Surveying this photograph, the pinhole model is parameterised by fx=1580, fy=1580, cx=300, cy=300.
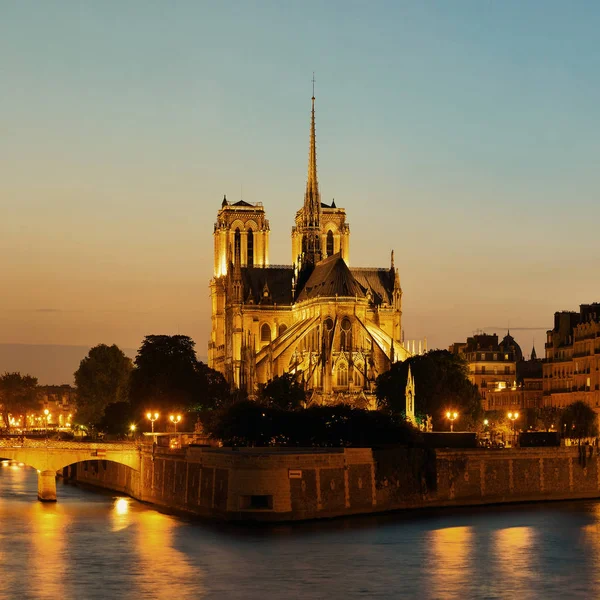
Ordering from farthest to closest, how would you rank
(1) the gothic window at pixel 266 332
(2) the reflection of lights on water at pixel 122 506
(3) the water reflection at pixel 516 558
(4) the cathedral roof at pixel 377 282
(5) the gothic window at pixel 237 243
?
(5) the gothic window at pixel 237 243 → (4) the cathedral roof at pixel 377 282 → (1) the gothic window at pixel 266 332 → (2) the reflection of lights on water at pixel 122 506 → (3) the water reflection at pixel 516 558

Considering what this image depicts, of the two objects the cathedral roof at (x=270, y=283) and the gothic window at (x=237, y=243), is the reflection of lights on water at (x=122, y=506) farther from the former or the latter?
the gothic window at (x=237, y=243)

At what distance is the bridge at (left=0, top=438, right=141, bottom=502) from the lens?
258 ft

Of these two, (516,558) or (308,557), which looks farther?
(516,558)

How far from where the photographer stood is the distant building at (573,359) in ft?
346

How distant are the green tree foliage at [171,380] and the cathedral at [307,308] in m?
10.1

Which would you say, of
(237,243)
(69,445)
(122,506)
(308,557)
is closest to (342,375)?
(237,243)

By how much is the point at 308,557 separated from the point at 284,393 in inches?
2187

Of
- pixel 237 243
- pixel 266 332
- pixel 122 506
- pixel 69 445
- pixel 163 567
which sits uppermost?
pixel 237 243

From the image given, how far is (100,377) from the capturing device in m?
150

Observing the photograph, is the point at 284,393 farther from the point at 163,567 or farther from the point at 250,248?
the point at 163,567

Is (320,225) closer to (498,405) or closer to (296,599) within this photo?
(498,405)

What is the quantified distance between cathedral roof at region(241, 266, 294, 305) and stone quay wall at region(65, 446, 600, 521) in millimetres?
60431

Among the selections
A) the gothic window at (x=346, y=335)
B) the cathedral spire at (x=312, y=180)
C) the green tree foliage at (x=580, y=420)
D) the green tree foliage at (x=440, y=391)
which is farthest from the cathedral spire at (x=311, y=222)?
the green tree foliage at (x=580, y=420)

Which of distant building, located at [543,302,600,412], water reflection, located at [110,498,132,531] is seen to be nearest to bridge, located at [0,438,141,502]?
water reflection, located at [110,498,132,531]
